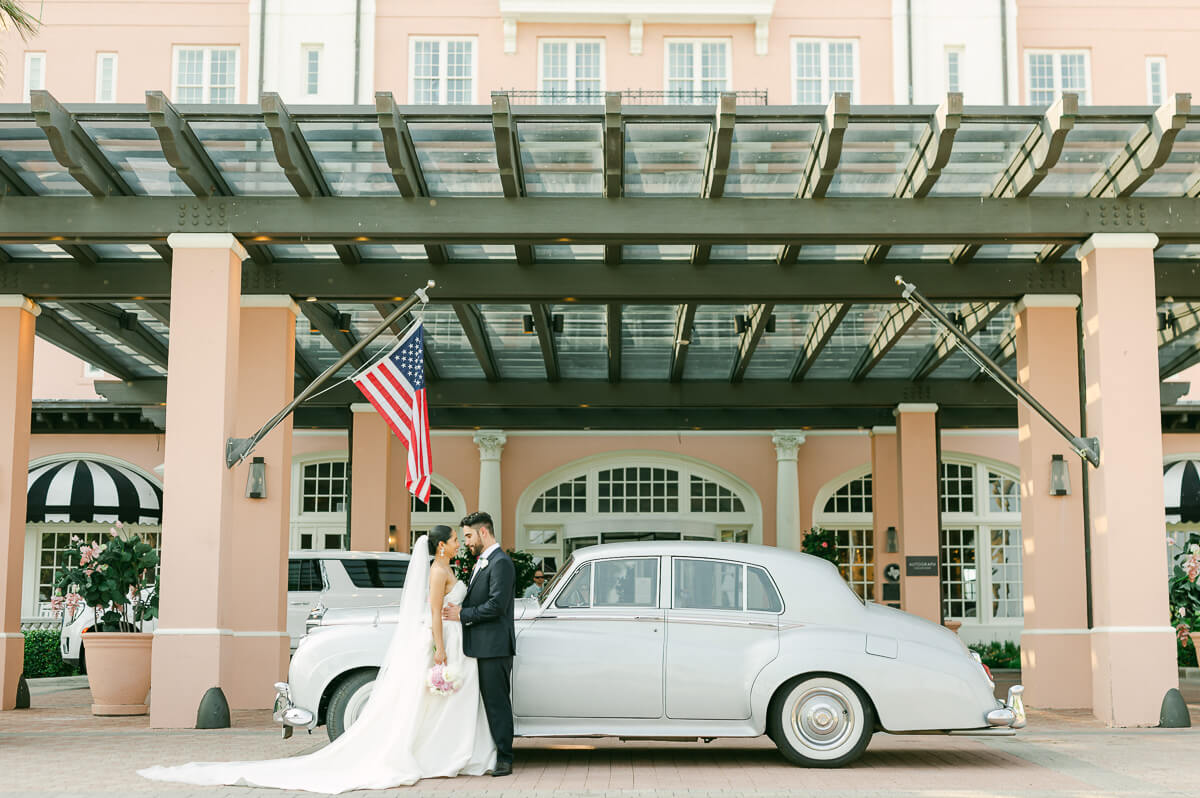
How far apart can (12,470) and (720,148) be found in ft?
27.4

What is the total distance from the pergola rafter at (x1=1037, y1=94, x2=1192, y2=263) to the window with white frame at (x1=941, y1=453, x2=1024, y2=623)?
44.7 feet

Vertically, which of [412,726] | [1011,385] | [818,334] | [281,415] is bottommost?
[412,726]

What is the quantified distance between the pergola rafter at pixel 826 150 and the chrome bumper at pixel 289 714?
6.32 meters

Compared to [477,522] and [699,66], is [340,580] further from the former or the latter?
[699,66]

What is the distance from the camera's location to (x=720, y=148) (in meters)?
11.5

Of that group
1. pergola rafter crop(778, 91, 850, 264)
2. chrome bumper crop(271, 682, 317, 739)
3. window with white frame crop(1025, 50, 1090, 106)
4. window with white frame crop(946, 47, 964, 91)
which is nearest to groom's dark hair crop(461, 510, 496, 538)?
chrome bumper crop(271, 682, 317, 739)

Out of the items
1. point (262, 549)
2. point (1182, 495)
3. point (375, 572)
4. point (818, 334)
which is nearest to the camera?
point (262, 549)

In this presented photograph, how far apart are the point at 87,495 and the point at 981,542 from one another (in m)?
16.8

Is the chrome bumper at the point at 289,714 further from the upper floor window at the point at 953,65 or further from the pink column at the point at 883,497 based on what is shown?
the upper floor window at the point at 953,65

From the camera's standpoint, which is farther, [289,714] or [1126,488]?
[1126,488]

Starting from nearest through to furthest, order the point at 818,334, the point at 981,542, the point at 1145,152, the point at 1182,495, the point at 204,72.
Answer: the point at 1145,152 → the point at 818,334 → the point at 1182,495 → the point at 981,542 → the point at 204,72

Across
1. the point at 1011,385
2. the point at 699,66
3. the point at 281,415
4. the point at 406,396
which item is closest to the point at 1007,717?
the point at 1011,385

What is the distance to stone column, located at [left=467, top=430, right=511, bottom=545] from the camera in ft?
81.7

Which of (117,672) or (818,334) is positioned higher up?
(818,334)
